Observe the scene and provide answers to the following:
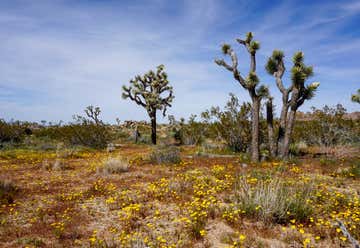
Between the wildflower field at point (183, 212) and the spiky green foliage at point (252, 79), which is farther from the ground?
the spiky green foliage at point (252, 79)

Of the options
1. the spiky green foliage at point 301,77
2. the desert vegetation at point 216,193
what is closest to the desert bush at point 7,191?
the desert vegetation at point 216,193

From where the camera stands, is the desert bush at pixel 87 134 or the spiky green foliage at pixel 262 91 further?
the desert bush at pixel 87 134

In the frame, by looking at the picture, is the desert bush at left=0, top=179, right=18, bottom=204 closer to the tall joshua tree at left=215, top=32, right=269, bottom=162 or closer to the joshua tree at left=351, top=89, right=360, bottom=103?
the tall joshua tree at left=215, top=32, right=269, bottom=162

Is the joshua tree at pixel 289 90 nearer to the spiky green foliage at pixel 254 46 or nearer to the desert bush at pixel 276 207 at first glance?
the spiky green foliage at pixel 254 46

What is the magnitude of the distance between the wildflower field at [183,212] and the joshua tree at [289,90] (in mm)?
3274

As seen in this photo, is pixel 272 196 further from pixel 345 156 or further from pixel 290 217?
pixel 345 156

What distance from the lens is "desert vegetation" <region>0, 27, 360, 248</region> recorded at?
15.7 ft

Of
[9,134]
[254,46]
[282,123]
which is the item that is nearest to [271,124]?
[282,123]

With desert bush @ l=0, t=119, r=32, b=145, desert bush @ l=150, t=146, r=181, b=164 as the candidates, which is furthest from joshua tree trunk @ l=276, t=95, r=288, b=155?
desert bush @ l=0, t=119, r=32, b=145

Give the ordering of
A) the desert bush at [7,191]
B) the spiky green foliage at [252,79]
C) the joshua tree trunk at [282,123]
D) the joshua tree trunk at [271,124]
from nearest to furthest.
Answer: the desert bush at [7,191] < the spiky green foliage at [252,79] < the joshua tree trunk at [282,123] < the joshua tree trunk at [271,124]

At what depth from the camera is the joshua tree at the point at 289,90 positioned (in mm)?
12109

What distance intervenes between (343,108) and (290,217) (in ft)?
49.4

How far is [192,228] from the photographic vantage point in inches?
195

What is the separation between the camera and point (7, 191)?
8023 mm
